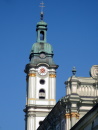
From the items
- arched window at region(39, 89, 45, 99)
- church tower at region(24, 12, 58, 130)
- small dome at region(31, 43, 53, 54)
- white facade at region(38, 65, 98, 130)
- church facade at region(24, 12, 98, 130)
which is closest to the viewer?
white facade at region(38, 65, 98, 130)

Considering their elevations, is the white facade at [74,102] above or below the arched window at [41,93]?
below

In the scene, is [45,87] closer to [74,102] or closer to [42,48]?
[42,48]

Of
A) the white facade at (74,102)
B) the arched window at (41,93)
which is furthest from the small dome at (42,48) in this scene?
the white facade at (74,102)

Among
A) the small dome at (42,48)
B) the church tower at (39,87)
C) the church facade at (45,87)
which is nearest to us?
the church facade at (45,87)

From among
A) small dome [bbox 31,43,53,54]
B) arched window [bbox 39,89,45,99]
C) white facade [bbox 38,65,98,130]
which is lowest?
white facade [bbox 38,65,98,130]

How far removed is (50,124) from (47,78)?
22176mm

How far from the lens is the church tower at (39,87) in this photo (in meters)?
89.2

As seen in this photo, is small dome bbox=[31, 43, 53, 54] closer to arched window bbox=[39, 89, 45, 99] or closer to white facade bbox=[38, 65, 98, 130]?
arched window bbox=[39, 89, 45, 99]

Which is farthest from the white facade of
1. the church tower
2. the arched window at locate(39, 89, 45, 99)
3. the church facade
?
the arched window at locate(39, 89, 45, 99)

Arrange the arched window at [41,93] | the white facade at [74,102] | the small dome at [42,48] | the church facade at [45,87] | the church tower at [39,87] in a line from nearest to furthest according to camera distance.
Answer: the white facade at [74,102], the church facade at [45,87], the church tower at [39,87], the arched window at [41,93], the small dome at [42,48]

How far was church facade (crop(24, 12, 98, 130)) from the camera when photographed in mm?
66500

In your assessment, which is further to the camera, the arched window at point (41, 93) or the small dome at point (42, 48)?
the small dome at point (42, 48)

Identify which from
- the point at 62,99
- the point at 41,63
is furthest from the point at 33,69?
the point at 62,99

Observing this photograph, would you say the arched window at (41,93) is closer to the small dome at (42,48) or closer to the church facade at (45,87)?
the church facade at (45,87)
